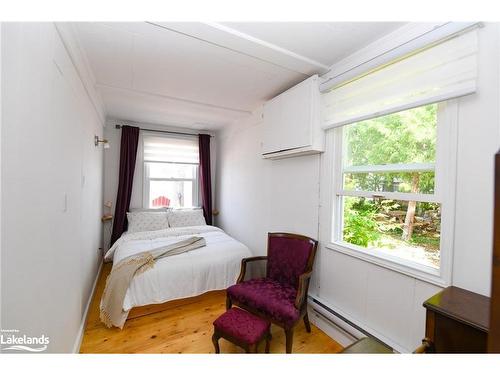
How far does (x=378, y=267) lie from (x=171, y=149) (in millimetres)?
3943

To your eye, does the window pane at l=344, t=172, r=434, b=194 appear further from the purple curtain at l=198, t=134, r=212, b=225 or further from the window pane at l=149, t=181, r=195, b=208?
the window pane at l=149, t=181, r=195, b=208

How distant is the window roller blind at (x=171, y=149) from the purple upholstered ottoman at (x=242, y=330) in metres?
3.33

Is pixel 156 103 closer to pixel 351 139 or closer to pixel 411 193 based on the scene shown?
pixel 351 139

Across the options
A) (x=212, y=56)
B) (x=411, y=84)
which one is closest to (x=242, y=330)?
(x=411, y=84)

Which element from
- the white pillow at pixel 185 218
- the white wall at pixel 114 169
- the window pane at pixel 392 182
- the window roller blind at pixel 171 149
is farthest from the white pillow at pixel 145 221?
the window pane at pixel 392 182

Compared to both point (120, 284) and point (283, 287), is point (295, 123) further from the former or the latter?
point (120, 284)

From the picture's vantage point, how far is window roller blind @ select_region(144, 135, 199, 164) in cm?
420

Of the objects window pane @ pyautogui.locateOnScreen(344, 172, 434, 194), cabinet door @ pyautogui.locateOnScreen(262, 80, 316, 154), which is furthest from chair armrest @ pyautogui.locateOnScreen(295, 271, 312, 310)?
cabinet door @ pyautogui.locateOnScreen(262, 80, 316, 154)

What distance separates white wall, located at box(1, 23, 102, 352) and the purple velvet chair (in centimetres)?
132

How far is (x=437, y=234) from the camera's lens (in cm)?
142

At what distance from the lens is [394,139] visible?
5.47 ft
